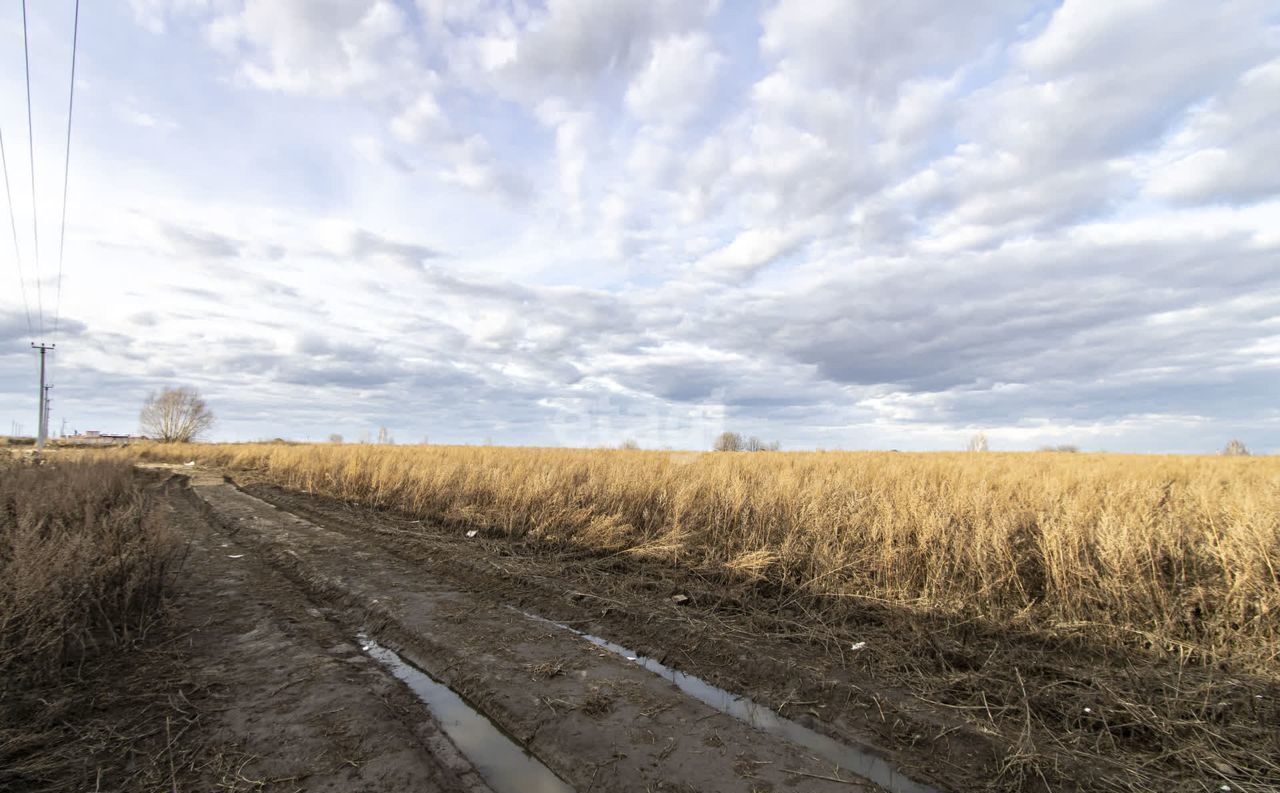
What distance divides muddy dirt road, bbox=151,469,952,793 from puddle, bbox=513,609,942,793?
0.05 feet

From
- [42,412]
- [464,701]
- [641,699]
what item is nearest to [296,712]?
[464,701]

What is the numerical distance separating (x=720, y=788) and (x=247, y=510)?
13.0 meters

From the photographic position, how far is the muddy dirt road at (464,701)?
9.25ft

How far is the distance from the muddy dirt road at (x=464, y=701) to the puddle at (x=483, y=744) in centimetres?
1

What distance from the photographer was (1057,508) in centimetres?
625

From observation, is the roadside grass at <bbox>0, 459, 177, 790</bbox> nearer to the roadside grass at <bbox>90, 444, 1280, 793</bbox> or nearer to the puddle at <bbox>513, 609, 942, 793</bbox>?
the puddle at <bbox>513, 609, 942, 793</bbox>

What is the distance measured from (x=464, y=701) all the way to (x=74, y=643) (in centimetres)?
283

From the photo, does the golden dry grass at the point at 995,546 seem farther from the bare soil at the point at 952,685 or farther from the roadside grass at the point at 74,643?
the roadside grass at the point at 74,643

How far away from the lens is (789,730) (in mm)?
3363

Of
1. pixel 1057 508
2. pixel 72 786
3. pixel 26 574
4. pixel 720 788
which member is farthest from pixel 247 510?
pixel 1057 508

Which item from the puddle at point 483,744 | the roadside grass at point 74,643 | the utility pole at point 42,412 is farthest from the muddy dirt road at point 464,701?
the utility pole at point 42,412

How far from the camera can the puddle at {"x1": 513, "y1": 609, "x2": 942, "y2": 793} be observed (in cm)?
288

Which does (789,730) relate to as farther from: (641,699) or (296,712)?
(296,712)

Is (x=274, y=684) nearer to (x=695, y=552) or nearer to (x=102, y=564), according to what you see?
(x=102, y=564)
